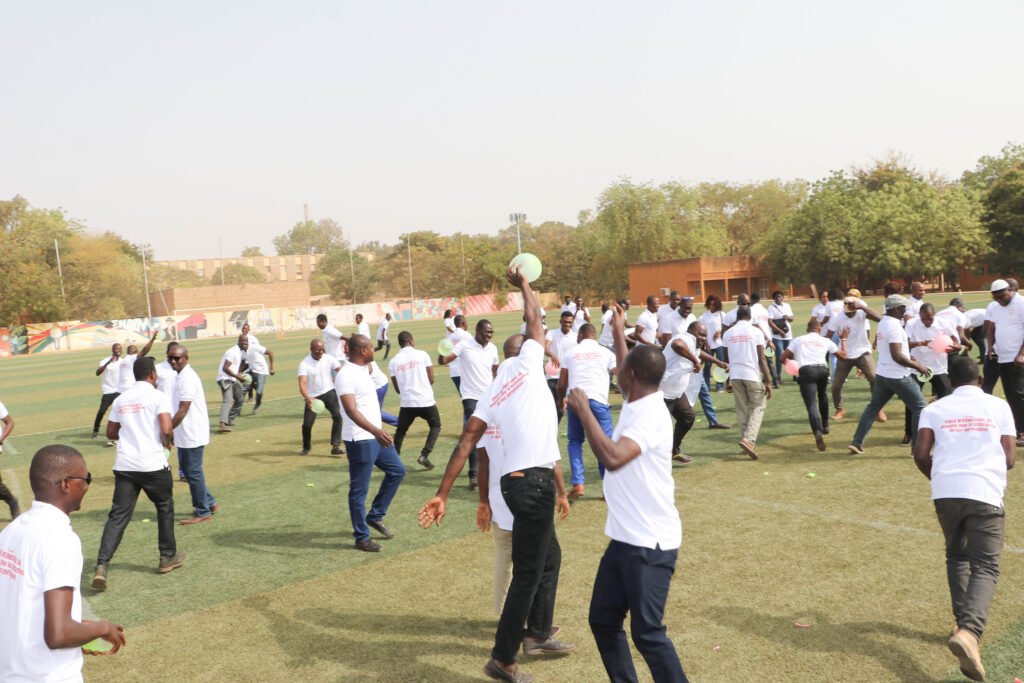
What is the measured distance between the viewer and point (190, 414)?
342 inches

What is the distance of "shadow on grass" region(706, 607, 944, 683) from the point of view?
4.77 m

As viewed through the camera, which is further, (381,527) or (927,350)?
(927,350)

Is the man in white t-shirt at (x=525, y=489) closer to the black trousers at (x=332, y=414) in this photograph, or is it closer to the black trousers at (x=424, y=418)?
the black trousers at (x=424, y=418)

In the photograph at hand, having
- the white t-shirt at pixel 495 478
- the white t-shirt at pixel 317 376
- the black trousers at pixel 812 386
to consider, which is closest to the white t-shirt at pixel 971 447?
the white t-shirt at pixel 495 478

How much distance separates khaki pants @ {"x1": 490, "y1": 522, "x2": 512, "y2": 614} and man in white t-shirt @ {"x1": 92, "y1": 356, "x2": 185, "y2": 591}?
3.50 metres

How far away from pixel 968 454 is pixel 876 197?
6512cm

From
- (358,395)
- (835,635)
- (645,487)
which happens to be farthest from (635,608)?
(358,395)

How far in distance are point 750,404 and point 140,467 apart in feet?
23.9

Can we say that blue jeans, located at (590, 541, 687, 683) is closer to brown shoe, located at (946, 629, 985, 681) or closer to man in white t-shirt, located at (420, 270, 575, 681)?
man in white t-shirt, located at (420, 270, 575, 681)

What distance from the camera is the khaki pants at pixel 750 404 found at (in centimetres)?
1029

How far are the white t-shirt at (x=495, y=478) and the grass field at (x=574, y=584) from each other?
2.97 feet

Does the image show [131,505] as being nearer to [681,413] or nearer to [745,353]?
[681,413]

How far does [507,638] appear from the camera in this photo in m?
4.67

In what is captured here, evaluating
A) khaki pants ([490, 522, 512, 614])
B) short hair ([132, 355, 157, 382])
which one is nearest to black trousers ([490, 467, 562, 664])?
khaki pants ([490, 522, 512, 614])
